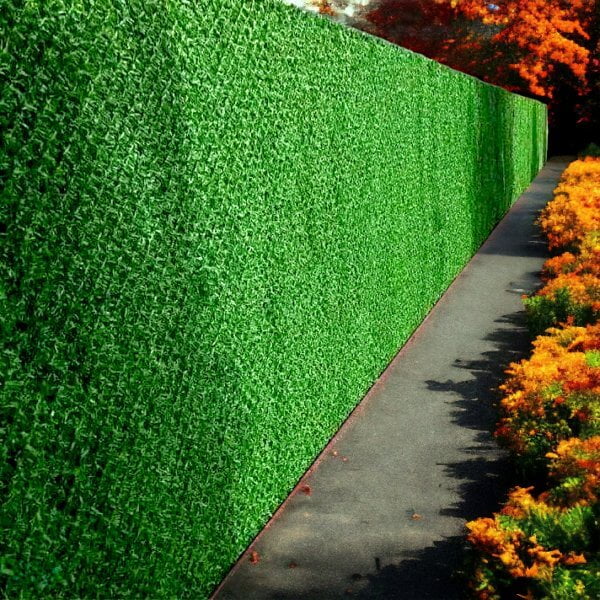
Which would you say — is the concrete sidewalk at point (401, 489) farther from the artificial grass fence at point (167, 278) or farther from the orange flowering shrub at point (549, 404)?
the orange flowering shrub at point (549, 404)

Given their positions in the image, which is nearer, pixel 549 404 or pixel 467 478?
pixel 549 404

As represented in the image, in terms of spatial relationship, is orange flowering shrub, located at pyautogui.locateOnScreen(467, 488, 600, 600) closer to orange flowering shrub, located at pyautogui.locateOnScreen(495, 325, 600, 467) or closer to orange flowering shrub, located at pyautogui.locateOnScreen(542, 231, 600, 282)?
orange flowering shrub, located at pyautogui.locateOnScreen(495, 325, 600, 467)

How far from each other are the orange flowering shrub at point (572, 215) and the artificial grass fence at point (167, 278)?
6.11 meters

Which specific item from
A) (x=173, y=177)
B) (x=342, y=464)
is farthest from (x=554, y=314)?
(x=173, y=177)

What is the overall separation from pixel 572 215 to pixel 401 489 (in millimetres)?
8886

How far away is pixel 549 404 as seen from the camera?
4949 millimetres

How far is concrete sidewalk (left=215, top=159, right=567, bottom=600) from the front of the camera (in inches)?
158

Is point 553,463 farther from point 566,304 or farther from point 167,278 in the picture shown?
point 566,304

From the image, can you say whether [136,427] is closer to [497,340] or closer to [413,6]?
[497,340]

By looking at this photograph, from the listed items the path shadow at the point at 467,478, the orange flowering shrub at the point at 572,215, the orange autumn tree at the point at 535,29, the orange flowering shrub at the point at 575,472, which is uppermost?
the orange autumn tree at the point at 535,29

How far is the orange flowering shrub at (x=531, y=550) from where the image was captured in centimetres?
328

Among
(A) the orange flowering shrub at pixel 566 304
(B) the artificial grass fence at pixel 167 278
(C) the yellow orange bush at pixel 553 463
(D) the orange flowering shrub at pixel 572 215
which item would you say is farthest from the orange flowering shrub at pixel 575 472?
(D) the orange flowering shrub at pixel 572 215

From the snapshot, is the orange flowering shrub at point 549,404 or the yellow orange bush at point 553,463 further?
the orange flowering shrub at point 549,404

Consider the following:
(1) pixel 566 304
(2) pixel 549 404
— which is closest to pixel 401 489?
(2) pixel 549 404
